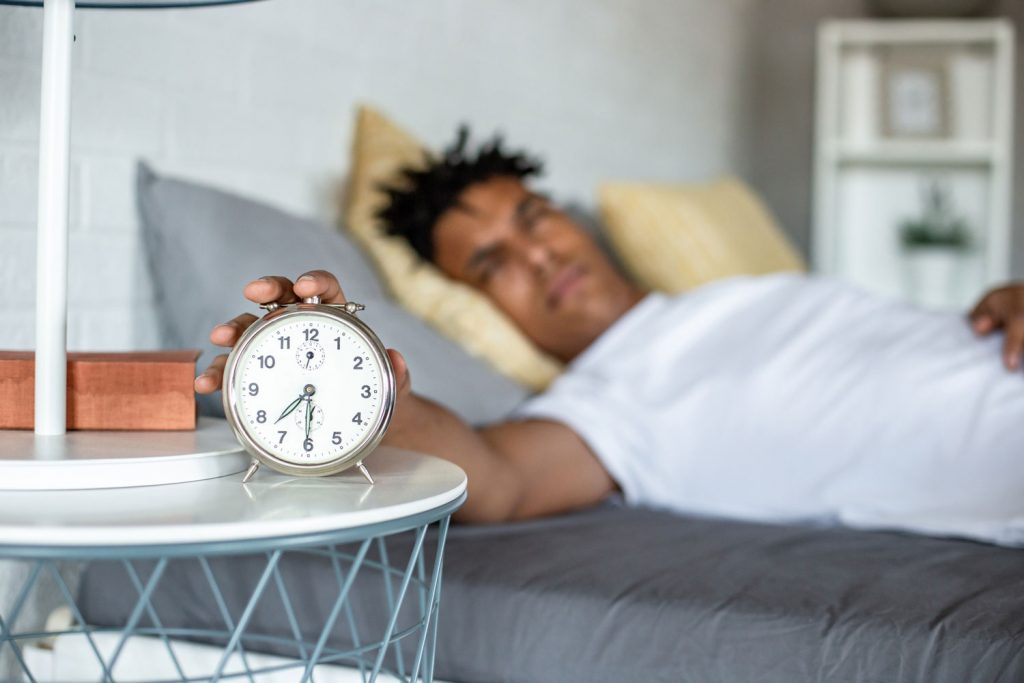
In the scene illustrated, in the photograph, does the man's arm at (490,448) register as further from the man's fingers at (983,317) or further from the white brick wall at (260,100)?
the man's fingers at (983,317)

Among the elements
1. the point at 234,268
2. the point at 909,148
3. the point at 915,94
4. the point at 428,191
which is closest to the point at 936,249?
the point at 909,148

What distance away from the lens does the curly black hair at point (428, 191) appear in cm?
184

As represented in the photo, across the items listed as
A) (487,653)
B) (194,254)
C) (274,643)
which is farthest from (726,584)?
(194,254)

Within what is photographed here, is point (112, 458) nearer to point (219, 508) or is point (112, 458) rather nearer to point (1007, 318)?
point (219, 508)

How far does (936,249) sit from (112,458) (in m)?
3.75

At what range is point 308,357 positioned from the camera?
874 mm

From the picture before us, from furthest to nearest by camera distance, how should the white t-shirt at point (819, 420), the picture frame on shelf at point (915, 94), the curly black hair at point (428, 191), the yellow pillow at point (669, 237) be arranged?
1. the picture frame on shelf at point (915, 94)
2. the yellow pillow at point (669, 237)
3. the curly black hair at point (428, 191)
4. the white t-shirt at point (819, 420)

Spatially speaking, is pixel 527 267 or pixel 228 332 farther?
pixel 527 267

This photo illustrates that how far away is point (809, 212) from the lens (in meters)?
4.70

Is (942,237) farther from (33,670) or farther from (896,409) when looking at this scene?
(33,670)

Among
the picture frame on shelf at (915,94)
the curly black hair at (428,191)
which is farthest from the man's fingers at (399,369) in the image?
the picture frame on shelf at (915,94)

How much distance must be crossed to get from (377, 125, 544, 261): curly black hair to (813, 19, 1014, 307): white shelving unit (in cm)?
243

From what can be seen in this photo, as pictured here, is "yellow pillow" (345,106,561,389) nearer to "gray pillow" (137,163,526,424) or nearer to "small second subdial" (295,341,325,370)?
"gray pillow" (137,163,526,424)

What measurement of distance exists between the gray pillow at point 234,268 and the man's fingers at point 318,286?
448mm
